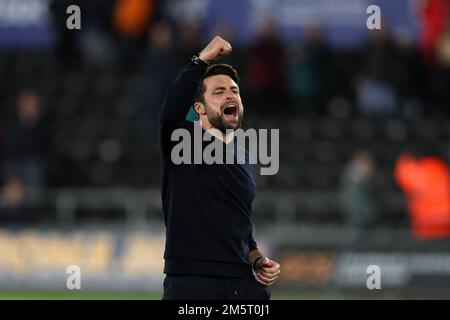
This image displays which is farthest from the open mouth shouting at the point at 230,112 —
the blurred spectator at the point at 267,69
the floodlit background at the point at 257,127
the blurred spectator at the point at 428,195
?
the blurred spectator at the point at 267,69

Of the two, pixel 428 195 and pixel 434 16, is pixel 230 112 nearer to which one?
pixel 428 195

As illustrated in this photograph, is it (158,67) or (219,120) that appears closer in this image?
(219,120)

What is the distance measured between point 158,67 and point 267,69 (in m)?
1.76

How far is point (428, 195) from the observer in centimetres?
1753

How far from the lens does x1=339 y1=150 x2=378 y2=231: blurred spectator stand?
57.6ft

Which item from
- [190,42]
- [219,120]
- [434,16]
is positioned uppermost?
[434,16]

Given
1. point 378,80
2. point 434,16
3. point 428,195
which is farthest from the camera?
point 434,16

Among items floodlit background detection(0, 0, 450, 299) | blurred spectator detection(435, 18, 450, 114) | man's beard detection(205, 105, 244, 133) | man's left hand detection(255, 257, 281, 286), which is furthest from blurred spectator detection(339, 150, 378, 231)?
man's beard detection(205, 105, 244, 133)

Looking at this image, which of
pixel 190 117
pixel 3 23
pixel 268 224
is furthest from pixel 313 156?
pixel 190 117

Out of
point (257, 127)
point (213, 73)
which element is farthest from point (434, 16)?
point (213, 73)

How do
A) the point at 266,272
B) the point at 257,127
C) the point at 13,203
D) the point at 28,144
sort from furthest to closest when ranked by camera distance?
the point at 257,127
the point at 28,144
the point at 13,203
the point at 266,272

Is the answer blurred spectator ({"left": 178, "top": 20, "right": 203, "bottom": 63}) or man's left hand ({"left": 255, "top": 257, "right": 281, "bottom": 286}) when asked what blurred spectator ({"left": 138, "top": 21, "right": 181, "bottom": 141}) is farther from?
man's left hand ({"left": 255, "top": 257, "right": 281, "bottom": 286})

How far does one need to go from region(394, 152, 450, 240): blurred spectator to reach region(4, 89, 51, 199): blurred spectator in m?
5.37
